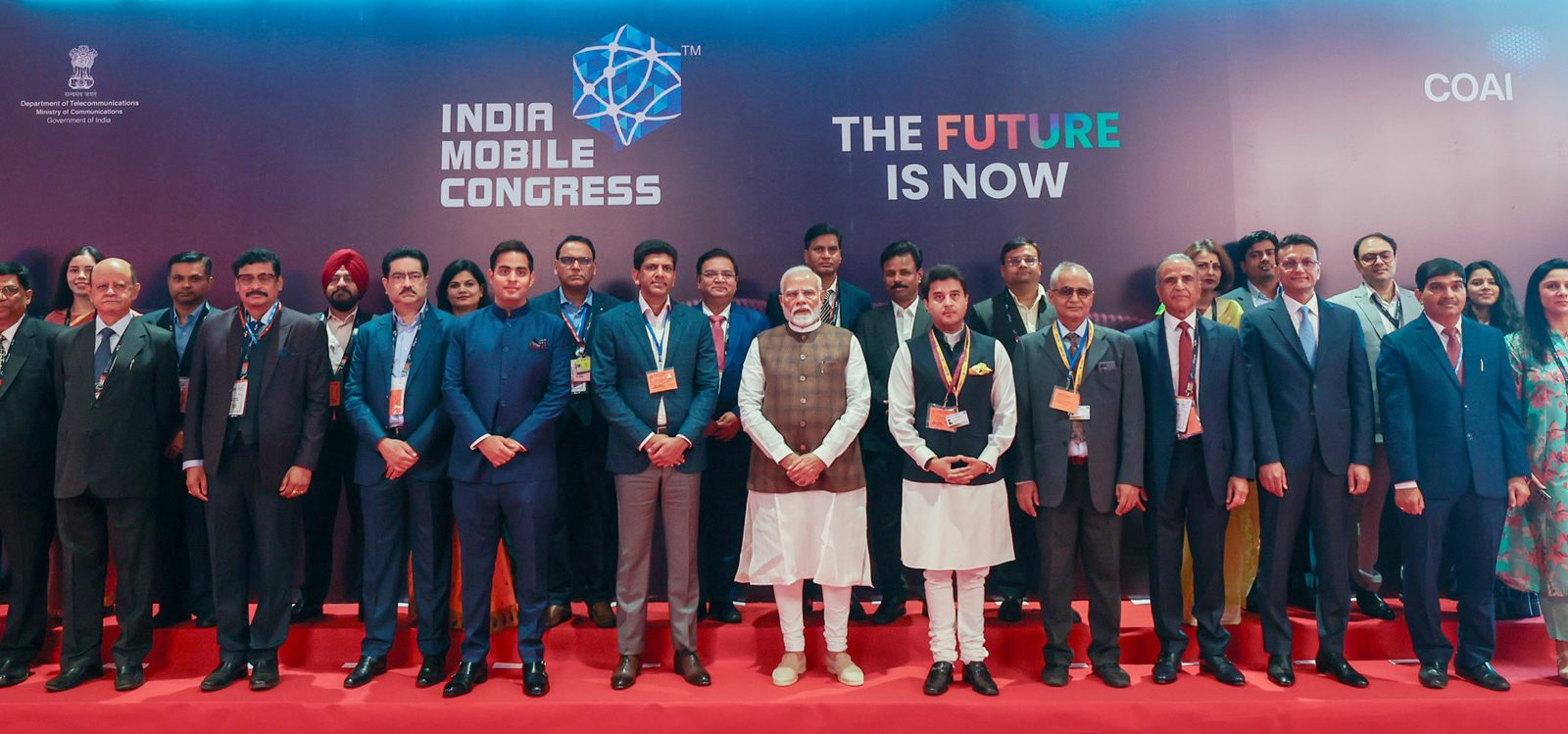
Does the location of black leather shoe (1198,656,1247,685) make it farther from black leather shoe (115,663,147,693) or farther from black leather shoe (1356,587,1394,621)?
black leather shoe (115,663,147,693)

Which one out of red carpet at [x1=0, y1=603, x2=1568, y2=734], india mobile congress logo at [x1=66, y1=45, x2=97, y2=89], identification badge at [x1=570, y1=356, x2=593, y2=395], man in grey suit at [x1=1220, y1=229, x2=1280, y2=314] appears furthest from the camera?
india mobile congress logo at [x1=66, y1=45, x2=97, y2=89]

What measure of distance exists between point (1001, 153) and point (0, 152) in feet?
18.3

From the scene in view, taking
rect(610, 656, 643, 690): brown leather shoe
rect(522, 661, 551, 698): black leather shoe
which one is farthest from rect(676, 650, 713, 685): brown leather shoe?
rect(522, 661, 551, 698): black leather shoe

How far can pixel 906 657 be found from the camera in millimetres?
3807

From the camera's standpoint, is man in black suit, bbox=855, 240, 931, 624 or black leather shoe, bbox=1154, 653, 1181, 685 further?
man in black suit, bbox=855, 240, 931, 624

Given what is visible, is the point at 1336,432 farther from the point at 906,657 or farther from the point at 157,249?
the point at 157,249

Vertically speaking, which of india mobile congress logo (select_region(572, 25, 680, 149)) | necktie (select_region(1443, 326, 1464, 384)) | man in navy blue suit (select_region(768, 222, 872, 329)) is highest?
india mobile congress logo (select_region(572, 25, 680, 149))

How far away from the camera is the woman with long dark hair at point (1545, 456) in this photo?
350 cm

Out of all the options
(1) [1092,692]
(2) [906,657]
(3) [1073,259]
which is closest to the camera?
(1) [1092,692]

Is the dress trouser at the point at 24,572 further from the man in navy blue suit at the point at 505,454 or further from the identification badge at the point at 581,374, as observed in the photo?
the identification badge at the point at 581,374

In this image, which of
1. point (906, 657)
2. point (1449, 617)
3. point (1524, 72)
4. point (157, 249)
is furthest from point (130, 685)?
point (1524, 72)

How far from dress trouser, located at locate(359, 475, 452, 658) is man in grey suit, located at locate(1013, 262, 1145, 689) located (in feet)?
7.63

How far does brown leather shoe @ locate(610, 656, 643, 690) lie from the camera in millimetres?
3449

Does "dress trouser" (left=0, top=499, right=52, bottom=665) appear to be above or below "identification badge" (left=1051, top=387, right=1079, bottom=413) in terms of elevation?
below
